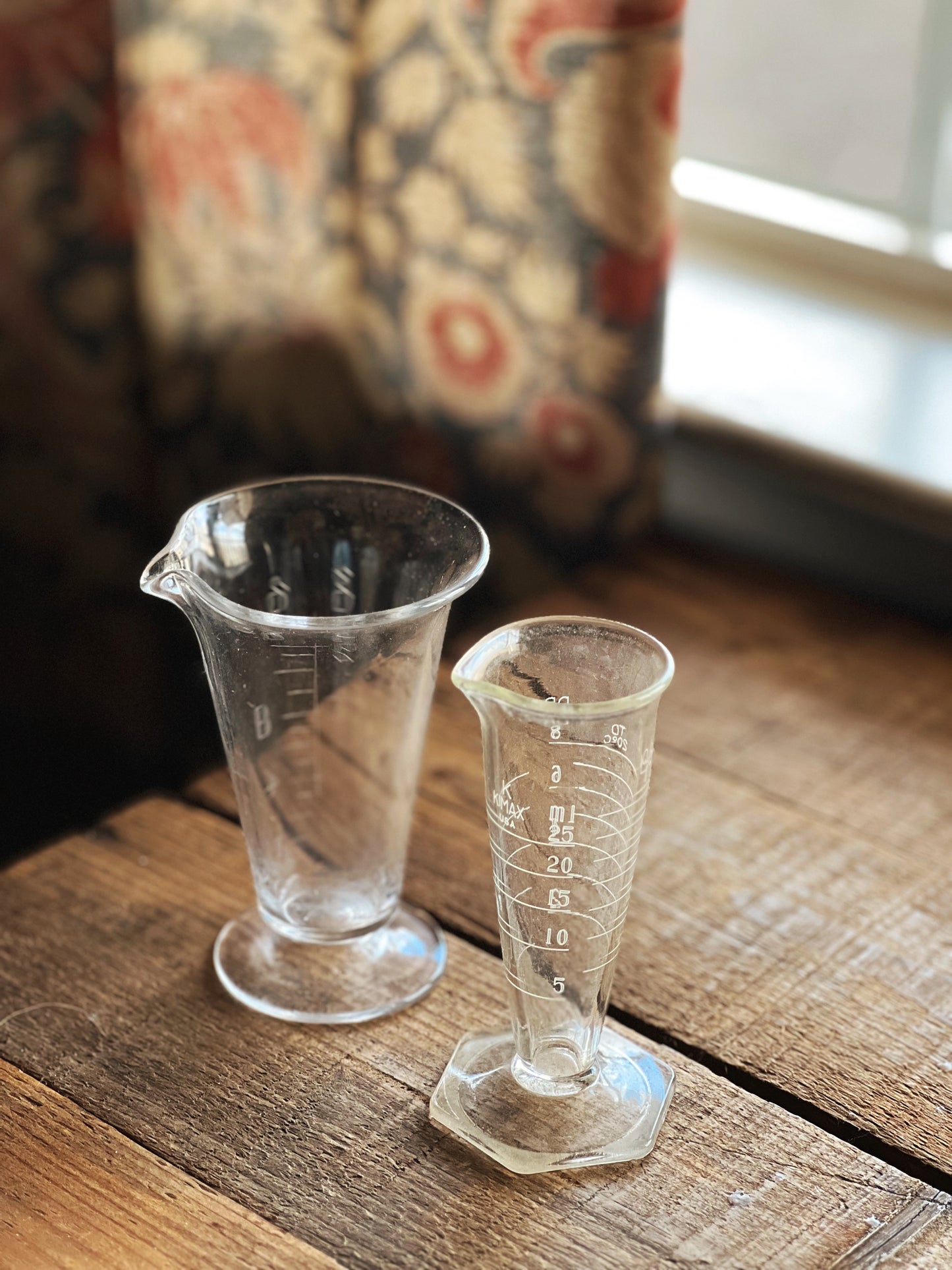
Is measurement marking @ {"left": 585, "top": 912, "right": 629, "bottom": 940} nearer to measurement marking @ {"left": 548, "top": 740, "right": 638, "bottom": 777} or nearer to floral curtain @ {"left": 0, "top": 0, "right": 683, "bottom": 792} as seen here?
measurement marking @ {"left": 548, "top": 740, "right": 638, "bottom": 777}

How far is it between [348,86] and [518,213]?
0.21 m

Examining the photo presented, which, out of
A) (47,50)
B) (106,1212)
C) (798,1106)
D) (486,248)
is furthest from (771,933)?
(47,50)

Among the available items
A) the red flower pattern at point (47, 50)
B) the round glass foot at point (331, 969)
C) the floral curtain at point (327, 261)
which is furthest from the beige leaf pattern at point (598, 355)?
the round glass foot at point (331, 969)

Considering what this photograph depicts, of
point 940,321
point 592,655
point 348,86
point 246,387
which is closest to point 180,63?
point 348,86

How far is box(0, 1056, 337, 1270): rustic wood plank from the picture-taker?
564mm

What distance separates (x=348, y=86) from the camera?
1.27 metres

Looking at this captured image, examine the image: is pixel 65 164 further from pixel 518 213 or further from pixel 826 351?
pixel 826 351

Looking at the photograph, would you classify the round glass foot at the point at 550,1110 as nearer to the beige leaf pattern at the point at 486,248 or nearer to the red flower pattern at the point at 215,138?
the beige leaf pattern at the point at 486,248

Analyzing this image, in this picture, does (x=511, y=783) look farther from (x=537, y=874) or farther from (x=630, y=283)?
(x=630, y=283)

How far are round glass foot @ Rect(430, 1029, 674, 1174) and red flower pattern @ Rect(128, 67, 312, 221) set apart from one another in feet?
2.85

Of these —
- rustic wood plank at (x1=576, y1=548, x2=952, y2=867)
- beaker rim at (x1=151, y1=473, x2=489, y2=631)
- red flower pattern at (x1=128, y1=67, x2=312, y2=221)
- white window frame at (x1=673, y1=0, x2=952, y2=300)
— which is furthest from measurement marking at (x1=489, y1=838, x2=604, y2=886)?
white window frame at (x1=673, y1=0, x2=952, y2=300)

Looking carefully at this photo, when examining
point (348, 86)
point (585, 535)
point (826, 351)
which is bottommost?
point (585, 535)

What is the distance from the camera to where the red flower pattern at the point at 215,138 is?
1247 mm

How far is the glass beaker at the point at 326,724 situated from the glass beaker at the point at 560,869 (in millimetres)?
74
